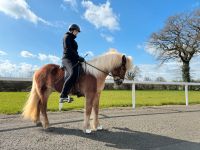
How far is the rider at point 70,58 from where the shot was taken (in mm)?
7348

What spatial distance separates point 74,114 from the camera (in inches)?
400

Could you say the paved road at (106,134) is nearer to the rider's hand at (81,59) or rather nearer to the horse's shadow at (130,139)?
the horse's shadow at (130,139)

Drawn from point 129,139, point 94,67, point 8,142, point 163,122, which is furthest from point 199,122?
point 8,142

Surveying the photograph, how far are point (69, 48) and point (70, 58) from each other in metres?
0.25

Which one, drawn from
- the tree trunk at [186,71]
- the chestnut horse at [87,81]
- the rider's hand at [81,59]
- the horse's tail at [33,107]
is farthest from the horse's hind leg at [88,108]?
the tree trunk at [186,71]

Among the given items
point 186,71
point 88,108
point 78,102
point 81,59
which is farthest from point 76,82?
point 186,71

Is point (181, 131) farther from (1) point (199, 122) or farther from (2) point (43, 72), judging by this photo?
(2) point (43, 72)

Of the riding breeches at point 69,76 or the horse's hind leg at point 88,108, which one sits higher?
the riding breeches at point 69,76

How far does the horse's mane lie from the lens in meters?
7.44

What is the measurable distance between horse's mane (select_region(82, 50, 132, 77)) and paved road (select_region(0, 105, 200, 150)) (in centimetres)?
156

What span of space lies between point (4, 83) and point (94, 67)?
1517cm

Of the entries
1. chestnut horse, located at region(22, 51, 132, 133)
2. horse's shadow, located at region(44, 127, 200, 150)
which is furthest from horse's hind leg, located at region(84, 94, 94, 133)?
horse's shadow, located at region(44, 127, 200, 150)

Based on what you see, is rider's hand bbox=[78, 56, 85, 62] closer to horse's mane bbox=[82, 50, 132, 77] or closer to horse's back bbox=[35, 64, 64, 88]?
horse's mane bbox=[82, 50, 132, 77]

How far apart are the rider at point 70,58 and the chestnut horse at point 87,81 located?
0.24 meters
